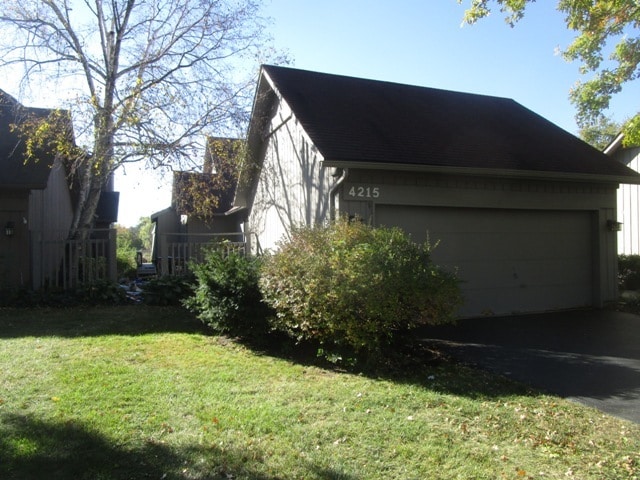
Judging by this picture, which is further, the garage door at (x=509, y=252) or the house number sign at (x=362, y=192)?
the garage door at (x=509, y=252)

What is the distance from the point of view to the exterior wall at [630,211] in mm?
17594

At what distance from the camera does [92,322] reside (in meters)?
9.56

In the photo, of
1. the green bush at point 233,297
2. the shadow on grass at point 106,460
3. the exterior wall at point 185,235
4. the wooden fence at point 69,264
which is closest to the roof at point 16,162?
the wooden fence at point 69,264

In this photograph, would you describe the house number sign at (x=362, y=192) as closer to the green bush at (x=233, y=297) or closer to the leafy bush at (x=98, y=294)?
the green bush at (x=233, y=297)

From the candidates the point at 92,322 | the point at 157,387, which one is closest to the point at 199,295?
the point at 92,322

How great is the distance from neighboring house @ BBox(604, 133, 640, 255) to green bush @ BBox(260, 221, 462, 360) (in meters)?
14.3

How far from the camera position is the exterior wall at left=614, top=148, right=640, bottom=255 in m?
17.6

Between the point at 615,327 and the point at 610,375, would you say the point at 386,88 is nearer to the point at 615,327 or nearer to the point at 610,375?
the point at 615,327

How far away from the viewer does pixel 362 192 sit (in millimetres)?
9336

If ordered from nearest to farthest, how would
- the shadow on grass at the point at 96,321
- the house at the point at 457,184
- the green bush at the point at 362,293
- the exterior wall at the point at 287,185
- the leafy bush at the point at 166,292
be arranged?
1. the green bush at the point at 362,293
2. the shadow on grass at the point at 96,321
3. the house at the point at 457,184
4. the exterior wall at the point at 287,185
5. the leafy bush at the point at 166,292

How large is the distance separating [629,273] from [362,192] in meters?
9.26

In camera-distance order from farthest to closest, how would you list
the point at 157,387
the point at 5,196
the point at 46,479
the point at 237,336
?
the point at 5,196
the point at 237,336
the point at 157,387
the point at 46,479

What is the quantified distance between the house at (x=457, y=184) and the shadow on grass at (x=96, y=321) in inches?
117

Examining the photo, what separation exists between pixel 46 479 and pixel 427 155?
328 inches
